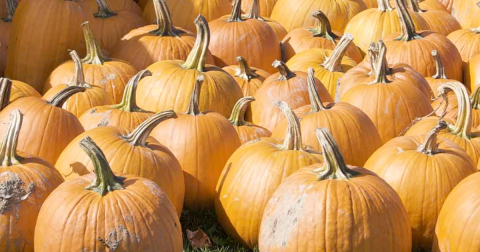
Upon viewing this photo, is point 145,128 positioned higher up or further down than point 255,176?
higher up

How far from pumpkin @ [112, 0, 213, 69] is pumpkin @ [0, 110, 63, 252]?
234cm

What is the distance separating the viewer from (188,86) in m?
5.38

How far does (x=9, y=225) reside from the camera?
3.75m

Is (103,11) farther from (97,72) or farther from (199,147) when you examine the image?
(199,147)

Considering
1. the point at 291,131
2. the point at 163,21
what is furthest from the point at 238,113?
the point at 163,21

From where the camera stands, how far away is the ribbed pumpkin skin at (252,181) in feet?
13.9

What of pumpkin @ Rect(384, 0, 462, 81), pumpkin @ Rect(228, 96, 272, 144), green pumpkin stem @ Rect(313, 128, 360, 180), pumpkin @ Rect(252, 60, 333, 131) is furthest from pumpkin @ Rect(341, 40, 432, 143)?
green pumpkin stem @ Rect(313, 128, 360, 180)

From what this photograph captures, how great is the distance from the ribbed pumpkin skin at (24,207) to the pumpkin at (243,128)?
4.98 feet

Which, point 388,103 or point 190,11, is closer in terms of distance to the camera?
point 388,103

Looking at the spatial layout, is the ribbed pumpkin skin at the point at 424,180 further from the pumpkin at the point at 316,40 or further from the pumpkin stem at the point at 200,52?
the pumpkin at the point at 316,40

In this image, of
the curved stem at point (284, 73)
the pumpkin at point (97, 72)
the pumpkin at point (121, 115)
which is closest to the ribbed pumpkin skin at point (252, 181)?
the pumpkin at point (121, 115)

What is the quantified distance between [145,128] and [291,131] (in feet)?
2.75

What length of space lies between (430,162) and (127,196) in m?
1.76

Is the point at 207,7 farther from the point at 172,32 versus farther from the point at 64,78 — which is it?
the point at 64,78
